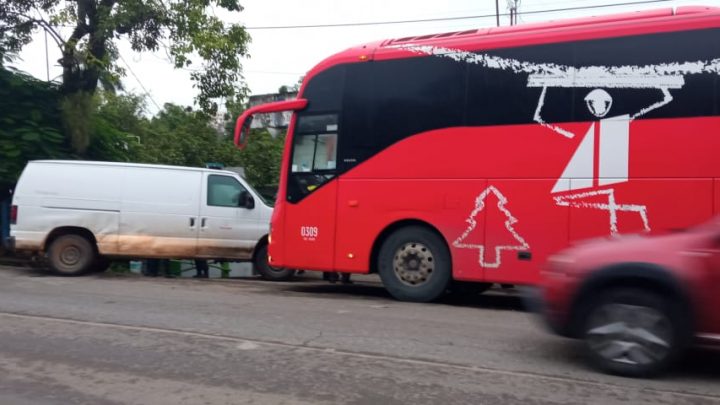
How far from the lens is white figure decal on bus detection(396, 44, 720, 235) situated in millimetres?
8047

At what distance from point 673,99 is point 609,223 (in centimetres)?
164

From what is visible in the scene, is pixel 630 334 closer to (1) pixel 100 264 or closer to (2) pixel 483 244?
(2) pixel 483 244

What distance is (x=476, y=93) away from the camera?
356 inches

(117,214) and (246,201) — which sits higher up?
(246,201)

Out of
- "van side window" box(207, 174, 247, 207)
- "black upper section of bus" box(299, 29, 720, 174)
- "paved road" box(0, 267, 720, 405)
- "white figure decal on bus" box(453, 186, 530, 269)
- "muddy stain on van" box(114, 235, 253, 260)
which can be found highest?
"black upper section of bus" box(299, 29, 720, 174)

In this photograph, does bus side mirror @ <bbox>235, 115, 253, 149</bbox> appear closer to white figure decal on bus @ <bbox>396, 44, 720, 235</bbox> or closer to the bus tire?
the bus tire

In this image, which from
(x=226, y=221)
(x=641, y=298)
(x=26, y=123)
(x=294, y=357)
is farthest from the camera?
(x=26, y=123)

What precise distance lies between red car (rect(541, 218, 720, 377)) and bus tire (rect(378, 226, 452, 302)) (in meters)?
3.59

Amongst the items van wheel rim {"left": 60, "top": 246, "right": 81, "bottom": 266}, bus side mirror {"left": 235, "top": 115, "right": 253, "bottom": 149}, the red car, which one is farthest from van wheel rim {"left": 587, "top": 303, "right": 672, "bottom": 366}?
van wheel rim {"left": 60, "top": 246, "right": 81, "bottom": 266}

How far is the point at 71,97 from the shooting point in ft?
49.6

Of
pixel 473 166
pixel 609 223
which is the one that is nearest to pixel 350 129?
pixel 473 166

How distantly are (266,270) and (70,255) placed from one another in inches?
140

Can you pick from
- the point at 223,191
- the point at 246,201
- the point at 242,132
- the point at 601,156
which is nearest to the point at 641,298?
the point at 601,156

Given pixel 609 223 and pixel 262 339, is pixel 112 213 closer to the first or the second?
pixel 262 339
